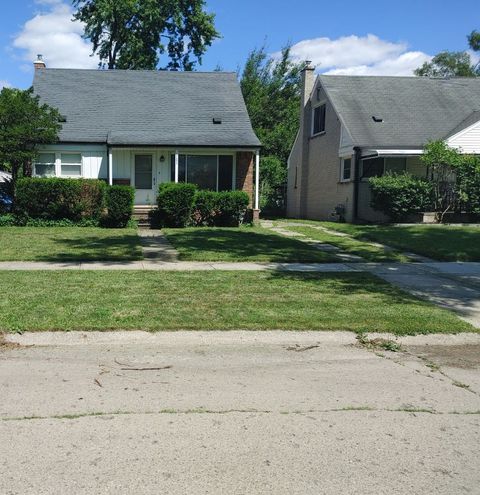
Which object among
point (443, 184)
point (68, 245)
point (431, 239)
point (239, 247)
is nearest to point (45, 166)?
point (68, 245)

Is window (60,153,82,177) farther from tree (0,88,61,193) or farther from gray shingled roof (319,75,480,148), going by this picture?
gray shingled roof (319,75,480,148)

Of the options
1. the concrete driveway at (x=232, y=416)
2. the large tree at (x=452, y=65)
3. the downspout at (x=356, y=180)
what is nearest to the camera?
the concrete driveway at (x=232, y=416)

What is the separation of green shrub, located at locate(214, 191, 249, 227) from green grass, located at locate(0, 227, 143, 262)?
3.88 meters

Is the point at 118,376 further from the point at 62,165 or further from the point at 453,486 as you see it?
the point at 62,165

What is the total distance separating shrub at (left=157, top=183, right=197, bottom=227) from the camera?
60.7 ft

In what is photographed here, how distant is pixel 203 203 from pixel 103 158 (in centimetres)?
486

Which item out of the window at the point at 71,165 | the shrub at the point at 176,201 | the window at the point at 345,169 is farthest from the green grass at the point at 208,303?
the window at the point at 345,169

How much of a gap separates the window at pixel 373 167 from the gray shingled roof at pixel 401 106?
785 mm

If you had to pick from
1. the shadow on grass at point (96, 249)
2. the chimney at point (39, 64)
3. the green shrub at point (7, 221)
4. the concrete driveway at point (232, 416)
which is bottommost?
the concrete driveway at point (232, 416)

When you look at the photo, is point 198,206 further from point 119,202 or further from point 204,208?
point 119,202

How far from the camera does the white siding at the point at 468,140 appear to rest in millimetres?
22156

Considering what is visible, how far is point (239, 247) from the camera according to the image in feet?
43.3

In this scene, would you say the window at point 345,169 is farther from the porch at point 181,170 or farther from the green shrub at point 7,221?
the green shrub at point 7,221

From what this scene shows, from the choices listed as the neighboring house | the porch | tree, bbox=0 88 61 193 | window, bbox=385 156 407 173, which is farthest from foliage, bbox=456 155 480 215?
tree, bbox=0 88 61 193
